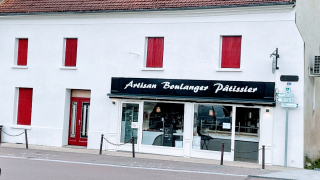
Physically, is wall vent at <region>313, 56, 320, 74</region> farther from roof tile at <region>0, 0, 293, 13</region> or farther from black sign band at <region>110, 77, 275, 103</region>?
roof tile at <region>0, 0, 293, 13</region>

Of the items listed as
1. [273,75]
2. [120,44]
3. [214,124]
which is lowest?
[214,124]

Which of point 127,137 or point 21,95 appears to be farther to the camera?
point 21,95

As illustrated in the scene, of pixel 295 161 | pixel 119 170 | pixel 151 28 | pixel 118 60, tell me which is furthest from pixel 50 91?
pixel 295 161

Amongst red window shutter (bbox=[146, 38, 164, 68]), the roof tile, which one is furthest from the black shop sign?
the roof tile

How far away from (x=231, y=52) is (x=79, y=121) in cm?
804

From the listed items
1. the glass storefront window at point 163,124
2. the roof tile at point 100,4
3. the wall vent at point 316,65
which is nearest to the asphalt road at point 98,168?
the glass storefront window at point 163,124

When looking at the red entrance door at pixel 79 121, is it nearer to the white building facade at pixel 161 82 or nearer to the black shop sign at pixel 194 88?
the white building facade at pixel 161 82

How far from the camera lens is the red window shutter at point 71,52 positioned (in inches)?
720

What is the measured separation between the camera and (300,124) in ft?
48.1

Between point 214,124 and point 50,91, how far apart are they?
8094mm

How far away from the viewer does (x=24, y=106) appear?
1900 cm

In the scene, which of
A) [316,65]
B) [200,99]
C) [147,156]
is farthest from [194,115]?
[316,65]

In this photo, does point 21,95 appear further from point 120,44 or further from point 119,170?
point 119,170

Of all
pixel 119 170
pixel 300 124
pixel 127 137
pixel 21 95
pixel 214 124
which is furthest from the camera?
pixel 21 95
